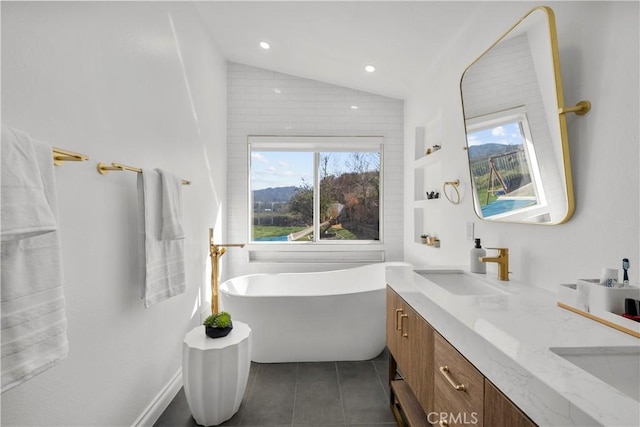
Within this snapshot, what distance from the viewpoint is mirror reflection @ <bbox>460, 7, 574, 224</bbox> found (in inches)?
52.9

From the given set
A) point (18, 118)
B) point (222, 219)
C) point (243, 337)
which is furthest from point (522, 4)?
point (222, 219)

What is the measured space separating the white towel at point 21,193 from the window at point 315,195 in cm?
294

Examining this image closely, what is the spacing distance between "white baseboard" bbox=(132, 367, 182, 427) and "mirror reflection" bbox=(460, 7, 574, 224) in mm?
2301

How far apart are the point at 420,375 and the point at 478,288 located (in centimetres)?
59

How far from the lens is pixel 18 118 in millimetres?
1091

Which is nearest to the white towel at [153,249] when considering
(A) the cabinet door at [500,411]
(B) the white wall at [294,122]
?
(A) the cabinet door at [500,411]

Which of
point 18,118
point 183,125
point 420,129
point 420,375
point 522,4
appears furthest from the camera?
point 420,129

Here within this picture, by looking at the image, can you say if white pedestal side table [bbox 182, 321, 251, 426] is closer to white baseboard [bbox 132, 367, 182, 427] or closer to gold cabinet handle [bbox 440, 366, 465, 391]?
white baseboard [bbox 132, 367, 182, 427]

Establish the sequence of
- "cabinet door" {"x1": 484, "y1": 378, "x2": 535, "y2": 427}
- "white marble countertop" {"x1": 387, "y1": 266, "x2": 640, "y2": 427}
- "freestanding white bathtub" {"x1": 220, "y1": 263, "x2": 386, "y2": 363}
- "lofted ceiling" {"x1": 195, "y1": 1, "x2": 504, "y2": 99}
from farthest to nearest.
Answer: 1. "freestanding white bathtub" {"x1": 220, "y1": 263, "x2": 386, "y2": 363}
2. "lofted ceiling" {"x1": 195, "y1": 1, "x2": 504, "y2": 99}
3. "cabinet door" {"x1": 484, "y1": 378, "x2": 535, "y2": 427}
4. "white marble countertop" {"x1": 387, "y1": 266, "x2": 640, "y2": 427}

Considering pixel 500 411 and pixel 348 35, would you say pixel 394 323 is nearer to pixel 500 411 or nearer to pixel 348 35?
pixel 500 411

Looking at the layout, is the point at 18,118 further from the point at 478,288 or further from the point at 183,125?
the point at 478,288

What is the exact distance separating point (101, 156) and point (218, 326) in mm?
1147

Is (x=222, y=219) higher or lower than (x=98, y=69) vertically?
lower

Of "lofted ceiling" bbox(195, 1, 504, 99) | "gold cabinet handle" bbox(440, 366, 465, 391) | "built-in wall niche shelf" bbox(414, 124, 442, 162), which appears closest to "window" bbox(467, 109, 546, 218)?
"lofted ceiling" bbox(195, 1, 504, 99)
